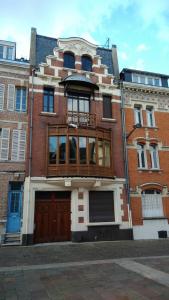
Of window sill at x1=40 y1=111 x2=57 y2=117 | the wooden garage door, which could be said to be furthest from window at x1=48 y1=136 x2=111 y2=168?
the wooden garage door

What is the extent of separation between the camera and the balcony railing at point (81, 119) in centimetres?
1619

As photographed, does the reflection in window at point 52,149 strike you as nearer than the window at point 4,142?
No

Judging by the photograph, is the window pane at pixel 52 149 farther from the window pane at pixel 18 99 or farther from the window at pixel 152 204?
the window at pixel 152 204

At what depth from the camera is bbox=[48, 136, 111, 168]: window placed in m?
15.2

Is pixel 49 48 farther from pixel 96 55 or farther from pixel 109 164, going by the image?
pixel 109 164

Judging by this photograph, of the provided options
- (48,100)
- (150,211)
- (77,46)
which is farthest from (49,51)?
(150,211)

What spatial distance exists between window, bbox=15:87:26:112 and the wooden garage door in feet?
20.0

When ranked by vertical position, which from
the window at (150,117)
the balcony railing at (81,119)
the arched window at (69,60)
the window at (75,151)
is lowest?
the window at (75,151)

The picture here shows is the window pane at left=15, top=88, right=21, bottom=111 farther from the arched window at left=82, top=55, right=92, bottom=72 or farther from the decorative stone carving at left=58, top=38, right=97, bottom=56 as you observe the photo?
the arched window at left=82, top=55, right=92, bottom=72

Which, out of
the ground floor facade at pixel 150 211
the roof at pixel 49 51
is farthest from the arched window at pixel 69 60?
the ground floor facade at pixel 150 211

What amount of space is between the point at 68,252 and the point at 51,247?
1770 mm

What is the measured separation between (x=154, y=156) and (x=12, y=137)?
35.2ft

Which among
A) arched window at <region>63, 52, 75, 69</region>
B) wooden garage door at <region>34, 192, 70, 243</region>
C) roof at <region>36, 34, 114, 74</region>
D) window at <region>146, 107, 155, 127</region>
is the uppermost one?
roof at <region>36, 34, 114, 74</region>

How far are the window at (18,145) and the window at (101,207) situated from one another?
533cm
